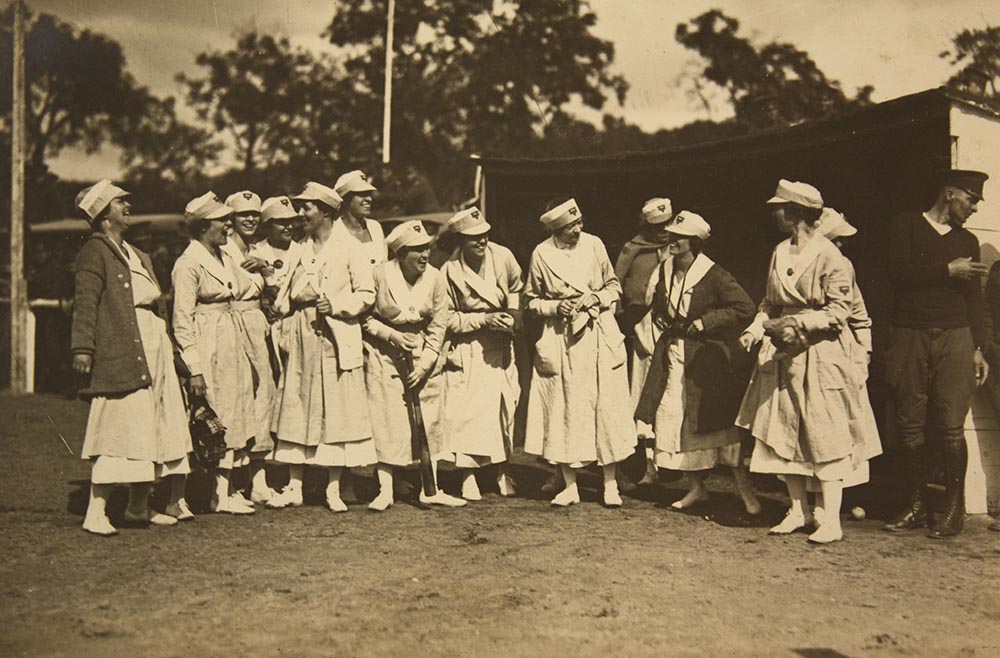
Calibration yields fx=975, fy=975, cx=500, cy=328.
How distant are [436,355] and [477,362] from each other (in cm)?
41

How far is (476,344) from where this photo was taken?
6.94 metres

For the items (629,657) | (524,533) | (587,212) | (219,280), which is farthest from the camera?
(587,212)

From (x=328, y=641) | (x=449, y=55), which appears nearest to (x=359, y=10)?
(x=449, y=55)

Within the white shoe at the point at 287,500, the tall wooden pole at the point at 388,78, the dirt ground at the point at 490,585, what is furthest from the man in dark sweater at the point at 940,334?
the tall wooden pole at the point at 388,78

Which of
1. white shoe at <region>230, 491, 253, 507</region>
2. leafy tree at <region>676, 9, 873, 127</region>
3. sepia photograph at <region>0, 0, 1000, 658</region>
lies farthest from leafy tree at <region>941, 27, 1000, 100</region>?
leafy tree at <region>676, 9, 873, 127</region>

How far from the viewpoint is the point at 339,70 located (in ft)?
81.3

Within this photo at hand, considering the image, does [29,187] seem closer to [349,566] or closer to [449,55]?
[449,55]

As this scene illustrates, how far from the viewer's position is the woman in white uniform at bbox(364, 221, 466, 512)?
6.56 m

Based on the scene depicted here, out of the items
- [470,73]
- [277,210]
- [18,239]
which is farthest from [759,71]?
[277,210]

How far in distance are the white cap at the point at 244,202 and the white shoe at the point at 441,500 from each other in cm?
228

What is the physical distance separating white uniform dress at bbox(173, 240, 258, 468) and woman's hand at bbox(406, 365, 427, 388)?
3.44ft

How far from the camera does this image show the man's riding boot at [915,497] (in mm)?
5895

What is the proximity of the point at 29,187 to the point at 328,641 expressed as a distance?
26429 millimetres

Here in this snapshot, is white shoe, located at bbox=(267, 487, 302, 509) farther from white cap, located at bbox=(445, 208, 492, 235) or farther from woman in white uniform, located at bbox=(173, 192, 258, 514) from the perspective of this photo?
white cap, located at bbox=(445, 208, 492, 235)
